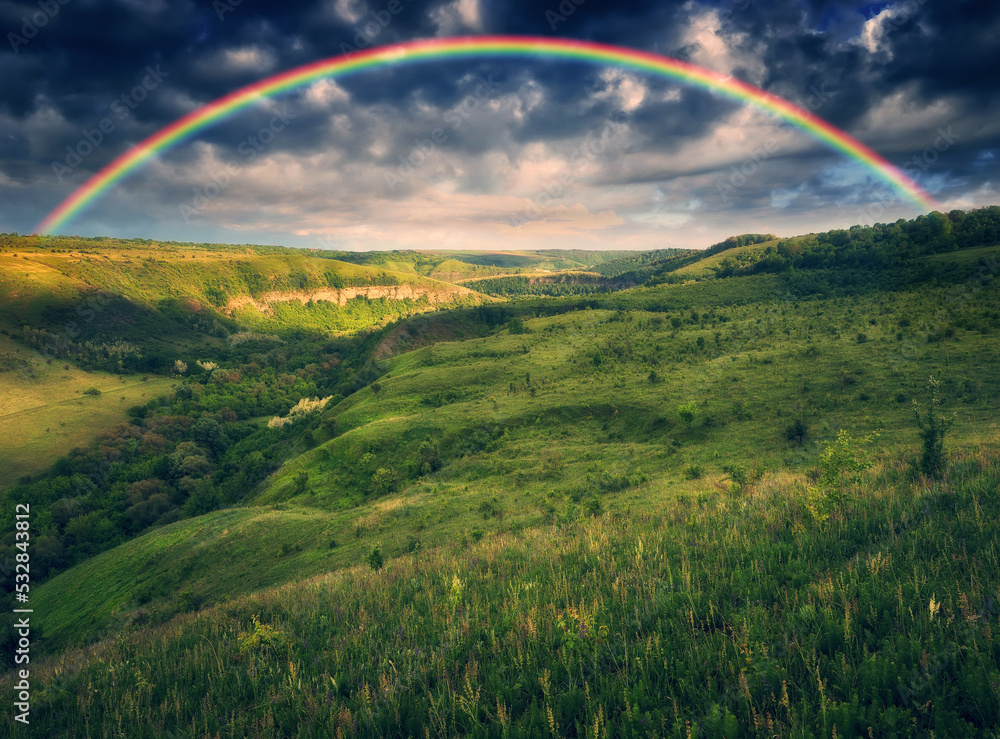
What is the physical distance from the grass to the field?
113 feet

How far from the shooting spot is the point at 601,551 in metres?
7.65

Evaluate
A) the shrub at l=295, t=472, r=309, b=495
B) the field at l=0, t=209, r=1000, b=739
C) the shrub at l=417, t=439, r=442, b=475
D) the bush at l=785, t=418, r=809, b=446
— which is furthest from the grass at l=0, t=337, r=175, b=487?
the bush at l=785, t=418, r=809, b=446

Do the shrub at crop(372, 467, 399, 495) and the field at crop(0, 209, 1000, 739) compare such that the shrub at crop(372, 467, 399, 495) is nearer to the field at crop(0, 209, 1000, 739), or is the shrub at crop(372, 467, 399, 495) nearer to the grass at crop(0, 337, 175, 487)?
the field at crop(0, 209, 1000, 739)

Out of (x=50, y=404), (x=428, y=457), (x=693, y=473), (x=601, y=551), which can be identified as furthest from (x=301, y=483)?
(x=50, y=404)

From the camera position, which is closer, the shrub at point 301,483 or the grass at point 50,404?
the shrub at point 301,483

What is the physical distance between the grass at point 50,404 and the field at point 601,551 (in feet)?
113

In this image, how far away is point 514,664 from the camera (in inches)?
176

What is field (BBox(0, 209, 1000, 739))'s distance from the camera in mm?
3754

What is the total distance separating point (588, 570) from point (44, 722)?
7270 mm

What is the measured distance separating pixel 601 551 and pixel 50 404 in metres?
153

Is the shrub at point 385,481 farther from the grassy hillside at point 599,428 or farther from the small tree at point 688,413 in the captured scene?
the small tree at point 688,413

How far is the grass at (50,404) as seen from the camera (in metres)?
85.3

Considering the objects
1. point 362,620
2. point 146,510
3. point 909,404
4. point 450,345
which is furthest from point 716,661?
point 146,510

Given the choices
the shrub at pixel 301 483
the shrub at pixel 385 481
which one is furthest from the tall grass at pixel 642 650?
the shrub at pixel 301 483
